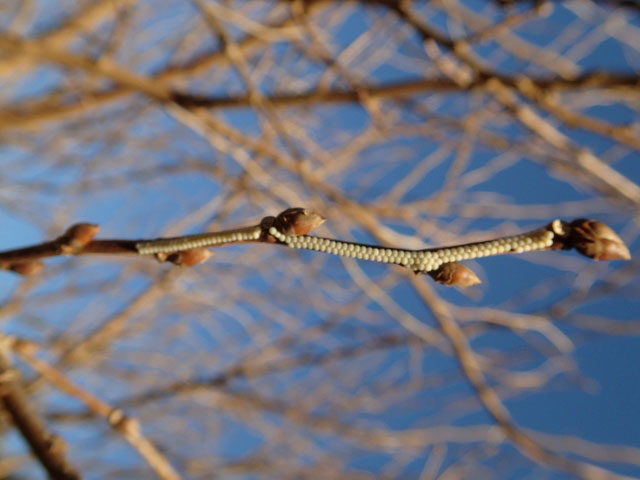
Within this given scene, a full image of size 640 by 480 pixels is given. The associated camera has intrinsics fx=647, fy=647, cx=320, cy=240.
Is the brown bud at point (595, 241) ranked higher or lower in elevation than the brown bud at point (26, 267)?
lower

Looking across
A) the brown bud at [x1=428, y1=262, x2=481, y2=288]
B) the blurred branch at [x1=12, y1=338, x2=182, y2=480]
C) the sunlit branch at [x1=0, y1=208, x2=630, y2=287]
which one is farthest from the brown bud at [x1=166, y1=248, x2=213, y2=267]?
the blurred branch at [x1=12, y1=338, x2=182, y2=480]

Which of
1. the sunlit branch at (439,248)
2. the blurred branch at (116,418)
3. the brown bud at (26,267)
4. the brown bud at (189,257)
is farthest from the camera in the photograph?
the blurred branch at (116,418)

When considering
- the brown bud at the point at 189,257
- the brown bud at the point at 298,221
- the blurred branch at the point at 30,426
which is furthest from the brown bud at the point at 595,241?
the blurred branch at the point at 30,426

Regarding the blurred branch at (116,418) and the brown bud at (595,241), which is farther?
the blurred branch at (116,418)

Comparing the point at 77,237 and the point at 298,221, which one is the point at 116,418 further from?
the point at 298,221

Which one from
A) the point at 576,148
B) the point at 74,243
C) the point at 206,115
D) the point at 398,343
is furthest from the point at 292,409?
the point at 74,243

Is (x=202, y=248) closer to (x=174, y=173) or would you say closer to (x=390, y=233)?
(x=390, y=233)

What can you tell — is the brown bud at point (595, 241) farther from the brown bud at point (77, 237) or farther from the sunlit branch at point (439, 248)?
the brown bud at point (77, 237)
